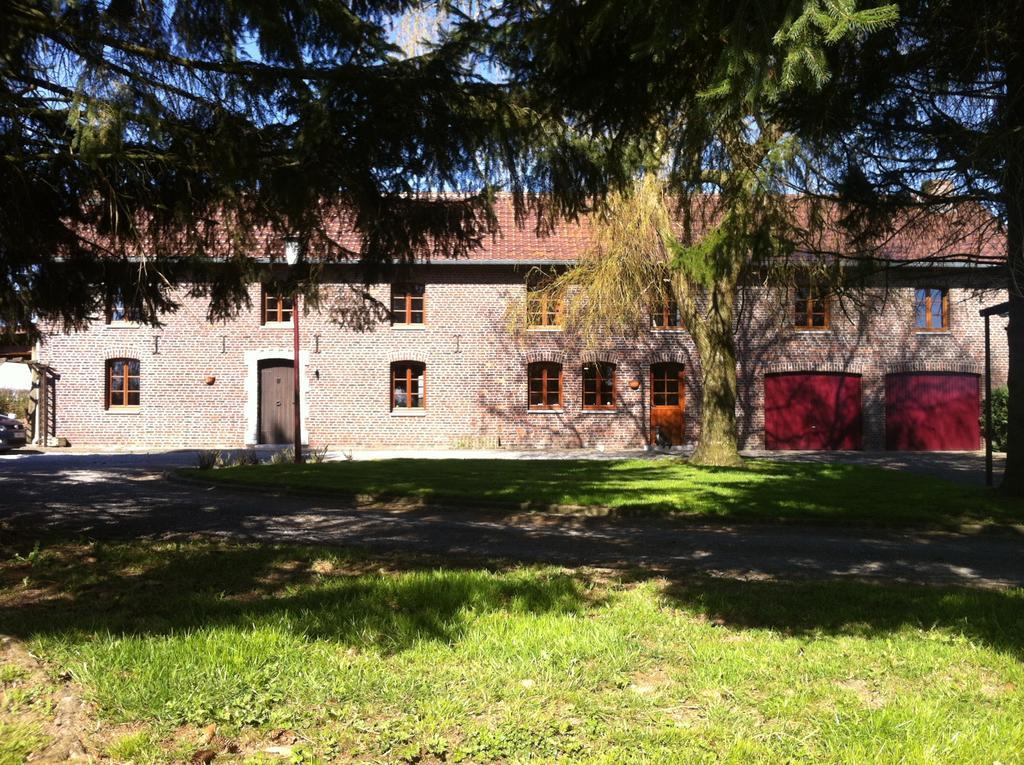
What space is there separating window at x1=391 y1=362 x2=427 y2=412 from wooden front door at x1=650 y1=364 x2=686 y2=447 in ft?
21.8

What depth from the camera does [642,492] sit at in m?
12.0

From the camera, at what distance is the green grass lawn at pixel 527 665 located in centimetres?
320

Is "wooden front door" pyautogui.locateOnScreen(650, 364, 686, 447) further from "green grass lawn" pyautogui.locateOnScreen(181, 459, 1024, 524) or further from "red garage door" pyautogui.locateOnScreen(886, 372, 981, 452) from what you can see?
"green grass lawn" pyautogui.locateOnScreen(181, 459, 1024, 524)

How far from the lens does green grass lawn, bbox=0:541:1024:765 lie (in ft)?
10.5

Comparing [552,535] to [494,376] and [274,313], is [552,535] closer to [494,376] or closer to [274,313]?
[494,376]

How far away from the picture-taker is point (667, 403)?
25078 millimetres

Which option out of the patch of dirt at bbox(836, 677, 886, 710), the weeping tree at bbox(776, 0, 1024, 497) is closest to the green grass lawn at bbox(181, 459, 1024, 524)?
the weeping tree at bbox(776, 0, 1024, 497)

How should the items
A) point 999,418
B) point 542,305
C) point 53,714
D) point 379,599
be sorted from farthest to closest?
point 542,305 → point 999,418 → point 379,599 → point 53,714

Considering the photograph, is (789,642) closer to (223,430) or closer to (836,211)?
(836,211)

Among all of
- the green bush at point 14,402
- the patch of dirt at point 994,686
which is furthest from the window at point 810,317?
the green bush at point 14,402

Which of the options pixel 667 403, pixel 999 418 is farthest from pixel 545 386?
pixel 999 418

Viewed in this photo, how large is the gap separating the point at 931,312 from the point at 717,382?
1210 cm

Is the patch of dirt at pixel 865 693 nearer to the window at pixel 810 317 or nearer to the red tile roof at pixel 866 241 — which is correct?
the red tile roof at pixel 866 241

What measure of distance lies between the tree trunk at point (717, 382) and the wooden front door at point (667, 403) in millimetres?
7510
